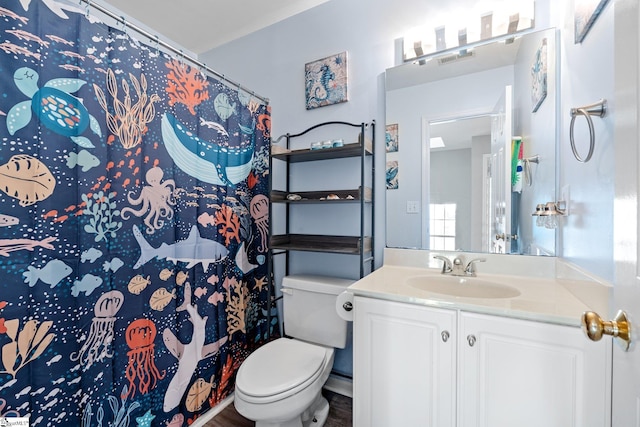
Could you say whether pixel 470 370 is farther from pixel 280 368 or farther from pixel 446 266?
pixel 280 368

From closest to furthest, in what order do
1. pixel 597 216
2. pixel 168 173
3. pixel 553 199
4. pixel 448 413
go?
pixel 597 216, pixel 448 413, pixel 553 199, pixel 168 173

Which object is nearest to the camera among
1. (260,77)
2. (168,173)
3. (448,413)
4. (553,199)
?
(448,413)

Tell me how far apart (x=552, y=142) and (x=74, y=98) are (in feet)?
6.43

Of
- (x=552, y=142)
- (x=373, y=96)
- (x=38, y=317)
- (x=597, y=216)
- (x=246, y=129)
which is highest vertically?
(x=373, y=96)

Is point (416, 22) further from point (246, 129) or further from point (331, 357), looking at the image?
point (331, 357)

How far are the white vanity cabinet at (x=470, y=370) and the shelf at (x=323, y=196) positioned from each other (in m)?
0.65

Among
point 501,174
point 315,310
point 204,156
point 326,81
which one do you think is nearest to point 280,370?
point 315,310

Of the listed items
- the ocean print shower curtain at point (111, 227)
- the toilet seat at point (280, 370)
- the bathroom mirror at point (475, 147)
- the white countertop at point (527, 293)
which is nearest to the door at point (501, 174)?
the bathroom mirror at point (475, 147)

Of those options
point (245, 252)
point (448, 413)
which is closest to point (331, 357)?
point (448, 413)

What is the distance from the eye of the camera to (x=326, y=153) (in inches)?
67.6

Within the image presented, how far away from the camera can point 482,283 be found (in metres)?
1.29

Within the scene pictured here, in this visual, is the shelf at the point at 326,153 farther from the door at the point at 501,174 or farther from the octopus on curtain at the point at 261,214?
the door at the point at 501,174

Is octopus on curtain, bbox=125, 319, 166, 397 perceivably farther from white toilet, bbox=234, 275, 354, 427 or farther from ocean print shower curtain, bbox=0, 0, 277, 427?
white toilet, bbox=234, 275, 354, 427

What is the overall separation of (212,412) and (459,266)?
1577 millimetres
